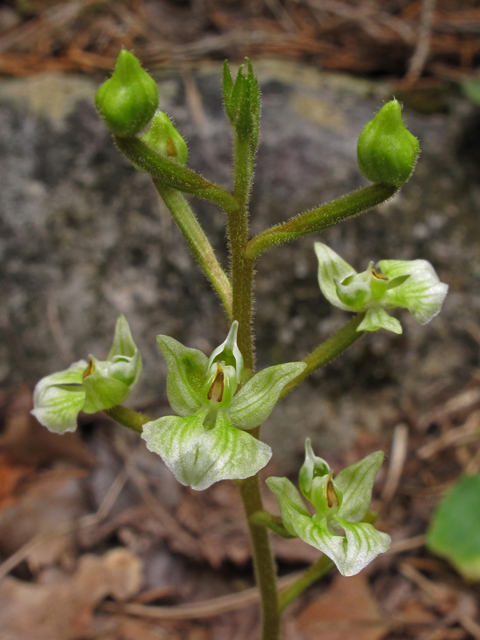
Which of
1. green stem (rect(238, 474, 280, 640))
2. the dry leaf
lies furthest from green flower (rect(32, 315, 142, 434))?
the dry leaf

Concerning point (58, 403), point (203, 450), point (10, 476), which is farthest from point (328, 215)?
point (10, 476)

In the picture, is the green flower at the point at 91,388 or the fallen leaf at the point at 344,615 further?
the fallen leaf at the point at 344,615

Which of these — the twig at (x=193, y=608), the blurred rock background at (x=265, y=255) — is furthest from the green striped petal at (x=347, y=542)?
the blurred rock background at (x=265, y=255)

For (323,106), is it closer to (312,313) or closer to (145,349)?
(312,313)

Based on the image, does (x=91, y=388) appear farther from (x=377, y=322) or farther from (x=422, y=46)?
(x=422, y=46)

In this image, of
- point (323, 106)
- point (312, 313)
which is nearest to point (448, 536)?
point (312, 313)

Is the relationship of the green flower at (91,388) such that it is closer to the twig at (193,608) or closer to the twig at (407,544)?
the twig at (193,608)
